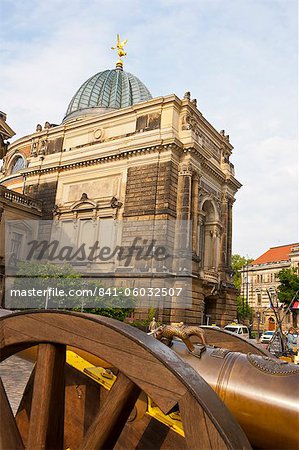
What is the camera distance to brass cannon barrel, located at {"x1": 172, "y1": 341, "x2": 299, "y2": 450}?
196cm

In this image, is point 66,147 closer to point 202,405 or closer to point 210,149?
point 210,149

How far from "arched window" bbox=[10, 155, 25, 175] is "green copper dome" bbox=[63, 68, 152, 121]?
200 inches

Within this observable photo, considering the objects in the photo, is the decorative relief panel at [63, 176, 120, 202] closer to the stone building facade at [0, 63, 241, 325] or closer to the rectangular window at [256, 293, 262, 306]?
the stone building facade at [0, 63, 241, 325]

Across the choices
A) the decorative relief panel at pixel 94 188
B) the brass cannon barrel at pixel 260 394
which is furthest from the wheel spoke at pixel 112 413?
the decorative relief panel at pixel 94 188

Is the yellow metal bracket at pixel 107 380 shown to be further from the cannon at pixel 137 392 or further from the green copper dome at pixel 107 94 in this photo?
the green copper dome at pixel 107 94

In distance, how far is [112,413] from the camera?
5.68 feet

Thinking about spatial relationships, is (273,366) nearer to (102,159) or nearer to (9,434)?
(9,434)

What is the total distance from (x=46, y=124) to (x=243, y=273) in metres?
41.9

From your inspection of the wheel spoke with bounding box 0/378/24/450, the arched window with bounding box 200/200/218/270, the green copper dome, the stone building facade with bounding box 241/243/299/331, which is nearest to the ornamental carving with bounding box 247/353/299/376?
the wheel spoke with bounding box 0/378/24/450

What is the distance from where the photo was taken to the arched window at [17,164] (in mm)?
32094

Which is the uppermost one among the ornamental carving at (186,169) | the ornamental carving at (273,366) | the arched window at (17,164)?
the arched window at (17,164)

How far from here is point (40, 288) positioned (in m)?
19.6

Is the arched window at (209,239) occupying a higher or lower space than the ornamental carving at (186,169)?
lower

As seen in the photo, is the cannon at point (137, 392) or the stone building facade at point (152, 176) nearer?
the cannon at point (137, 392)
